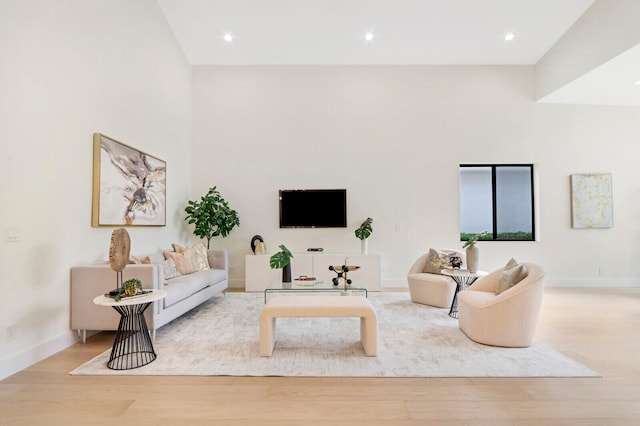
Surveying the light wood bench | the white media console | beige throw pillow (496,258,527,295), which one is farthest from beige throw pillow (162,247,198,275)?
beige throw pillow (496,258,527,295)

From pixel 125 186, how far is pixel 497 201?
6.37 meters

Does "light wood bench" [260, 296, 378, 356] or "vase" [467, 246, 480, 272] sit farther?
"vase" [467, 246, 480, 272]

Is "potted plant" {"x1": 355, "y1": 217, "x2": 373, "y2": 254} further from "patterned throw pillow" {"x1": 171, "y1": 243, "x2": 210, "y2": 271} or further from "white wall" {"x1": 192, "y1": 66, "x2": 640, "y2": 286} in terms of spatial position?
"patterned throw pillow" {"x1": 171, "y1": 243, "x2": 210, "y2": 271}

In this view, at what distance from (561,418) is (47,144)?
4476 mm

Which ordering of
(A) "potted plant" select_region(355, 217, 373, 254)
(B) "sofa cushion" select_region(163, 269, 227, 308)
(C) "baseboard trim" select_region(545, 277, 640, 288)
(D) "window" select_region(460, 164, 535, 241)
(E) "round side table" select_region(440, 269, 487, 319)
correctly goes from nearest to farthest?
(B) "sofa cushion" select_region(163, 269, 227, 308)
(E) "round side table" select_region(440, 269, 487, 319)
(A) "potted plant" select_region(355, 217, 373, 254)
(C) "baseboard trim" select_region(545, 277, 640, 288)
(D) "window" select_region(460, 164, 535, 241)

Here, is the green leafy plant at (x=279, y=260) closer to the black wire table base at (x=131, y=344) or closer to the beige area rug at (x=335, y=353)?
the beige area rug at (x=335, y=353)

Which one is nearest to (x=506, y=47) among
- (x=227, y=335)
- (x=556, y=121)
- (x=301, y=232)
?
(x=556, y=121)

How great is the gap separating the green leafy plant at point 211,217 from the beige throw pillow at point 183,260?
100 centimetres

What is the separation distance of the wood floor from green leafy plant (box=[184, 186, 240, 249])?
10.5ft

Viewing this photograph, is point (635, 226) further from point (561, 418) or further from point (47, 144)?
point (47, 144)

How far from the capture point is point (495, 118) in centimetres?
659

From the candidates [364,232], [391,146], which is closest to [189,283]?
[364,232]

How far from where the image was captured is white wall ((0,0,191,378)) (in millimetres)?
2803

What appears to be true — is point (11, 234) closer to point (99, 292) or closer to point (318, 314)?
point (99, 292)
